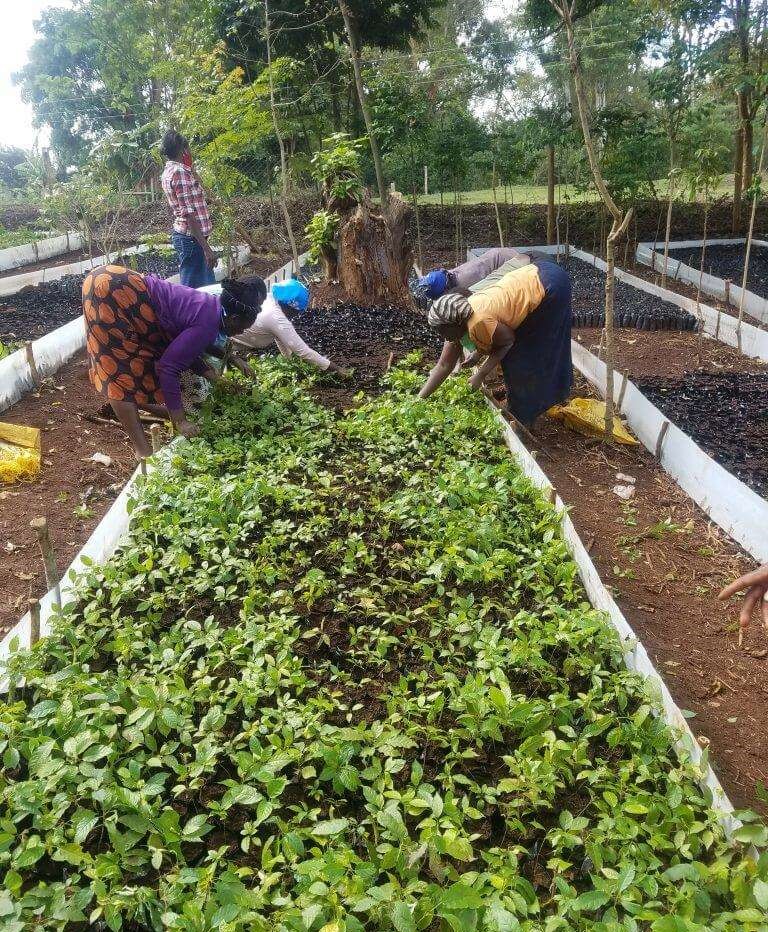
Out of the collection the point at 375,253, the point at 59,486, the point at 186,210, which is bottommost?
the point at 59,486

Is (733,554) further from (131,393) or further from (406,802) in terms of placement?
(131,393)

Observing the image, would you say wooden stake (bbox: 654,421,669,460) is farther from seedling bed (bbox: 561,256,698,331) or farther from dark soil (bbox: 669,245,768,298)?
dark soil (bbox: 669,245,768,298)

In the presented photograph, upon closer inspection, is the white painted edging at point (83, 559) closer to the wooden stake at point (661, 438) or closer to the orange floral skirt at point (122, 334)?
the orange floral skirt at point (122, 334)

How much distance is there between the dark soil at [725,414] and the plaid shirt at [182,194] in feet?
13.5

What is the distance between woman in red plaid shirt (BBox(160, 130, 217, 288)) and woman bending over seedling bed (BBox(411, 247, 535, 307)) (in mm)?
2422

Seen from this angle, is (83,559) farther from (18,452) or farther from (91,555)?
(18,452)

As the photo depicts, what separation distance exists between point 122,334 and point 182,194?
2727mm

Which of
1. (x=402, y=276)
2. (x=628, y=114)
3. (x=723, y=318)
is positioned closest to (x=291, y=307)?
(x=402, y=276)

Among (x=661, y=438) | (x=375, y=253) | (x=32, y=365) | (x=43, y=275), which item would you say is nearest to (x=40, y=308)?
(x=43, y=275)

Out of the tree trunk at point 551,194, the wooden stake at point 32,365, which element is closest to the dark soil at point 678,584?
the wooden stake at point 32,365

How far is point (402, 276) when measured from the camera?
725 centimetres

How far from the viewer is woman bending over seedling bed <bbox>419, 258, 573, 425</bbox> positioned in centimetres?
400

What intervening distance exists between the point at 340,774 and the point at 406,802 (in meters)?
0.20

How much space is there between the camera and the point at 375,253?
6.99m
